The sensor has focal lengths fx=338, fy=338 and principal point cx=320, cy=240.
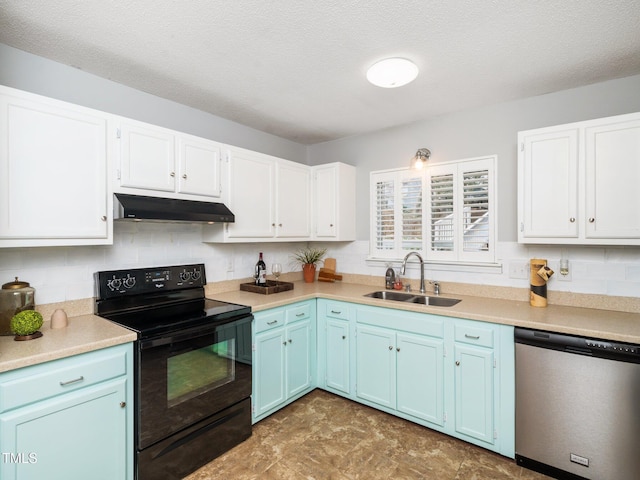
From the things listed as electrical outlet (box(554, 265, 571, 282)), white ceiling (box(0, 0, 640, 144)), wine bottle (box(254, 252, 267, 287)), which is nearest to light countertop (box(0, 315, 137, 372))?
wine bottle (box(254, 252, 267, 287))

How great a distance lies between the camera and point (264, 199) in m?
3.03

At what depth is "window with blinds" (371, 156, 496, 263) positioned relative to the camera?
111 inches

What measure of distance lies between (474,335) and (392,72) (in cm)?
179

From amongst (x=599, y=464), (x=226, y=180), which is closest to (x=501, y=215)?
(x=599, y=464)

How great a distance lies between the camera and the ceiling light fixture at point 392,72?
205 centimetres

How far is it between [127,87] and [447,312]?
276cm

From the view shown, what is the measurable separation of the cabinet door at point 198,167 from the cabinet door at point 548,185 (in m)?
2.23

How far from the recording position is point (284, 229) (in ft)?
10.6

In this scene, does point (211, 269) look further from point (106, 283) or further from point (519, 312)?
point (519, 312)

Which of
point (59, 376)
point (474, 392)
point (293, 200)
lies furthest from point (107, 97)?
point (474, 392)

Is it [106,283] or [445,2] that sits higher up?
[445,2]

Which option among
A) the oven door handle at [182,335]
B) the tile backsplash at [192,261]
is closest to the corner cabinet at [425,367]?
the tile backsplash at [192,261]

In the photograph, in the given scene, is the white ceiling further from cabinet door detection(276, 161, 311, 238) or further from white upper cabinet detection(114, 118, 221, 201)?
cabinet door detection(276, 161, 311, 238)

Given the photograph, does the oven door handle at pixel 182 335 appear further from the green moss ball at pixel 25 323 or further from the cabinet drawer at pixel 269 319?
the green moss ball at pixel 25 323
